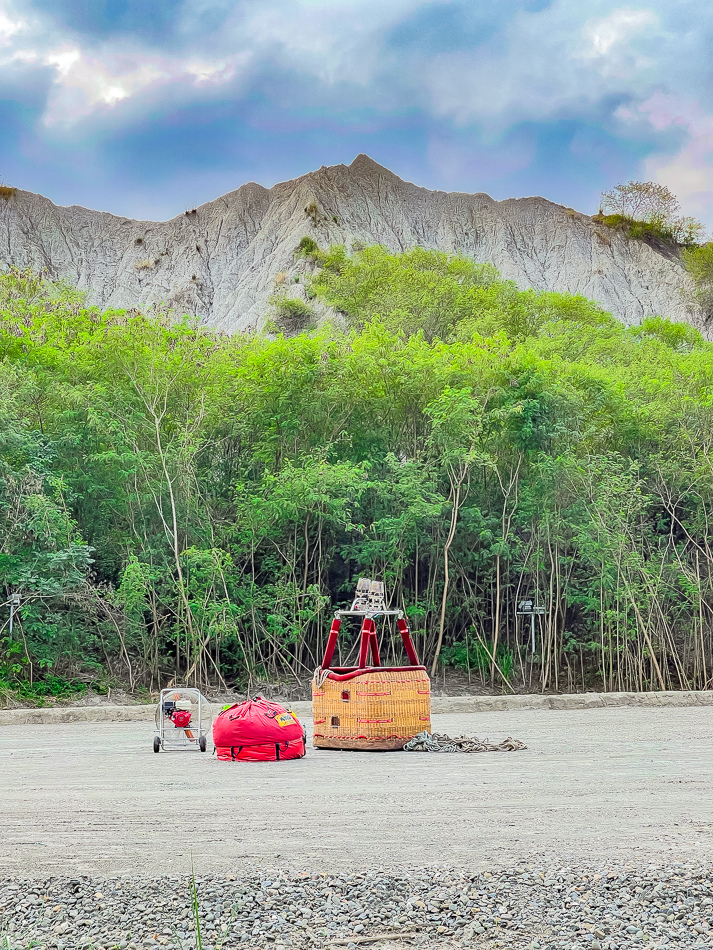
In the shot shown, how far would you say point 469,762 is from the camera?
773 centimetres

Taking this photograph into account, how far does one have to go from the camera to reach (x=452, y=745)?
28.5 ft

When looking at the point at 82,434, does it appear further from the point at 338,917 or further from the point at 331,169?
the point at 331,169

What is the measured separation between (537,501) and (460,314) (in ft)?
49.1

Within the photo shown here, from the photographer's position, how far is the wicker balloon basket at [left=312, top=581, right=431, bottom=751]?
8.80 m

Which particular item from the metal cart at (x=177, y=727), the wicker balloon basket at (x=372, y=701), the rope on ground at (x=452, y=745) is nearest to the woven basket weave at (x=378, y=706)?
the wicker balloon basket at (x=372, y=701)

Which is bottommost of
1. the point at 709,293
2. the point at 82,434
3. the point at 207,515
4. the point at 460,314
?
the point at 207,515

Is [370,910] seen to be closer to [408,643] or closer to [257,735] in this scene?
[257,735]

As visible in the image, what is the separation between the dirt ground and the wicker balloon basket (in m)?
0.26

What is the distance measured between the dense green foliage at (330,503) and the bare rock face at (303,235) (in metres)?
21.2

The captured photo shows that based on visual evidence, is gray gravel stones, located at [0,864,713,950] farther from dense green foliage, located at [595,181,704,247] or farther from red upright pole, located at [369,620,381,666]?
dense green foliage, located at [595,181,704,247]

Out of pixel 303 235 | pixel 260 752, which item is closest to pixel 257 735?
pixel 260 752

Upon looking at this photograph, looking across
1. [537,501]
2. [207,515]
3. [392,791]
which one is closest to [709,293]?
[537,501]

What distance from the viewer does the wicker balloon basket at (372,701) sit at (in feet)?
28.9

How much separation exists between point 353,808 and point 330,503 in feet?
30.6
